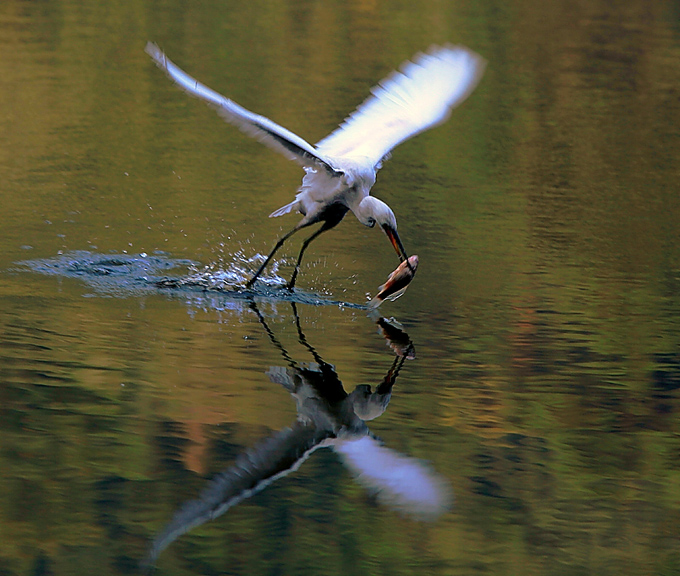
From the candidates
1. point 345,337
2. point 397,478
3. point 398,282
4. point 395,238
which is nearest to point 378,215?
point 395,238

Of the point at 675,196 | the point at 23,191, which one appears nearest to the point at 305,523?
the point at 23,191

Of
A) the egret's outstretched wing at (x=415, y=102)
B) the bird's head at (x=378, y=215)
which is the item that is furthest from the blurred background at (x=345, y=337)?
the egret's outstretched wing at (x=415, y=102)

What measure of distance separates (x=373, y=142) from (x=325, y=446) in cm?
313

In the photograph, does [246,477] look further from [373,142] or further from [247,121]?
[373,142]

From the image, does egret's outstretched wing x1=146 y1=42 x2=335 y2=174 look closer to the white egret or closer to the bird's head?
the white egret

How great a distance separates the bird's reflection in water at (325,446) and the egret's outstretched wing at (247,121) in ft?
4.19

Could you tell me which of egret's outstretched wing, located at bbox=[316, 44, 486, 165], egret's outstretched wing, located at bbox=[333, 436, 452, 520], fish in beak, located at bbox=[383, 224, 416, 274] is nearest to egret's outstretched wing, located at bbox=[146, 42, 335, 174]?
A: fish in beak, located at bbox=[383, 224, 416, 274]

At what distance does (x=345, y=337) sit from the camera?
7043 mm

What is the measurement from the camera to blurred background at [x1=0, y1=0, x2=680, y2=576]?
185 inches

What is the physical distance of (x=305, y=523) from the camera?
15.4 ft

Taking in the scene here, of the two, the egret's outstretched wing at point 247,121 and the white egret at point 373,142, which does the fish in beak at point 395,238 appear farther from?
the egret's outstretched wing at point 247,121

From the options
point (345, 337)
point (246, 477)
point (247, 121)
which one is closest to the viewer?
point (246, 477)

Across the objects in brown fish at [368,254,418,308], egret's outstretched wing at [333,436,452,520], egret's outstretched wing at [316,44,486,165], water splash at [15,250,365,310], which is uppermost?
egret's outstretched wing at [316,44,486,165]

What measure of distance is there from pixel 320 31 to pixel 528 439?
18.0 m
